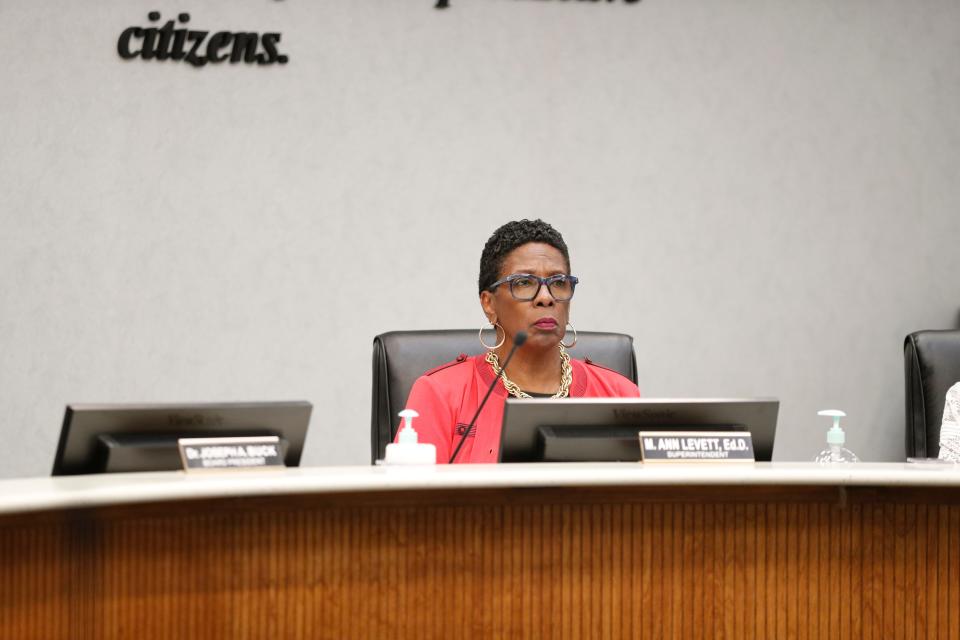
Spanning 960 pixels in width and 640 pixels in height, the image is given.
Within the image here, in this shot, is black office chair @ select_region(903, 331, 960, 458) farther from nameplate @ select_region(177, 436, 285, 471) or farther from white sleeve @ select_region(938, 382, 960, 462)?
nameplate @ select_region(177, 436, 285, 471)

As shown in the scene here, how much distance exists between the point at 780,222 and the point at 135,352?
6.72ft

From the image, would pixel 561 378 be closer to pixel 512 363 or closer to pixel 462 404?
pixel 512 363

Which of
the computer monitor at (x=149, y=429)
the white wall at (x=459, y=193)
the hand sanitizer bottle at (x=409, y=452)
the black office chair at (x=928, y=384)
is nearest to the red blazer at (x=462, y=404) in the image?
the hand sanitizer bottle at (x=409, y=452)

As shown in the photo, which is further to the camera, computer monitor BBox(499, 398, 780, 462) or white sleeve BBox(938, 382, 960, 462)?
white sleeve BBox(938, 382, 960, 462)

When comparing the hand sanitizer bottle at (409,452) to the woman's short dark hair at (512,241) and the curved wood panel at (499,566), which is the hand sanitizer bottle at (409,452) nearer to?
the curved wood panel at (499,566)

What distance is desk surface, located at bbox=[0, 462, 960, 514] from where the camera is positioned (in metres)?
1.09

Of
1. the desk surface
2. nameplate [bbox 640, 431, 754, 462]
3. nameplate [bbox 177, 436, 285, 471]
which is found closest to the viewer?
the desk surface

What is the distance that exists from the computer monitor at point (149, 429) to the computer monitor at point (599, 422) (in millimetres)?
306

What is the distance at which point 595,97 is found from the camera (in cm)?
312

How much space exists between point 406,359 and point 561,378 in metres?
0.35

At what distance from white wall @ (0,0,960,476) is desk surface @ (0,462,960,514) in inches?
65.0

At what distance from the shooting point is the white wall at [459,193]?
9.23 ft

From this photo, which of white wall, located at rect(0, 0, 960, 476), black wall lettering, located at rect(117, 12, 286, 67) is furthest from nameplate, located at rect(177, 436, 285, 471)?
black wall lettering, located at rect(117, 12, 286, 67)

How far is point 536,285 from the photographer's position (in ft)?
6.59
